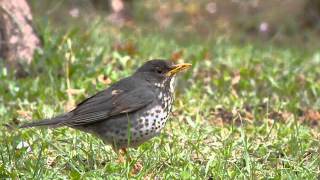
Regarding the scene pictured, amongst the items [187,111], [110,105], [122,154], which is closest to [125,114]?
[110,105]

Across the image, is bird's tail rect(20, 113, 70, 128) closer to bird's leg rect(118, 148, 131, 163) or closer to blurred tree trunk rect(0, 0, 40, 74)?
bird's leg rect(118, 148, 131, 163)

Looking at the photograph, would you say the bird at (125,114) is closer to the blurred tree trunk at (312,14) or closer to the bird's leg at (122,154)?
the bird's leg at (122,154)

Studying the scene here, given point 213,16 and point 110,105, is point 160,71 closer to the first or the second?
point 110,105

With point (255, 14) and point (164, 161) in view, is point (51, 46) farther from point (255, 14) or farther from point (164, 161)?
point (255, 14)

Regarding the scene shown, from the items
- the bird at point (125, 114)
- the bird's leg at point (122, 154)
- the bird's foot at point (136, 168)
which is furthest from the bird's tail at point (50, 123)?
the bird's foot at point (136, 168)

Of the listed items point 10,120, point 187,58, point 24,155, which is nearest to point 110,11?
point 187,58

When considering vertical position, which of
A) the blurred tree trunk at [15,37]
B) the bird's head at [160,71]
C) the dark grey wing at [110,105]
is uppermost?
the blurred tree trunk at [15,37]

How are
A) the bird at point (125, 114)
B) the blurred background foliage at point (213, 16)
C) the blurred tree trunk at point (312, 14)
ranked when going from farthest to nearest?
the blurred tree trunk at point (312, 14)
the blurred background foliage at point (213, 16)
the bird at point (125, 114)
